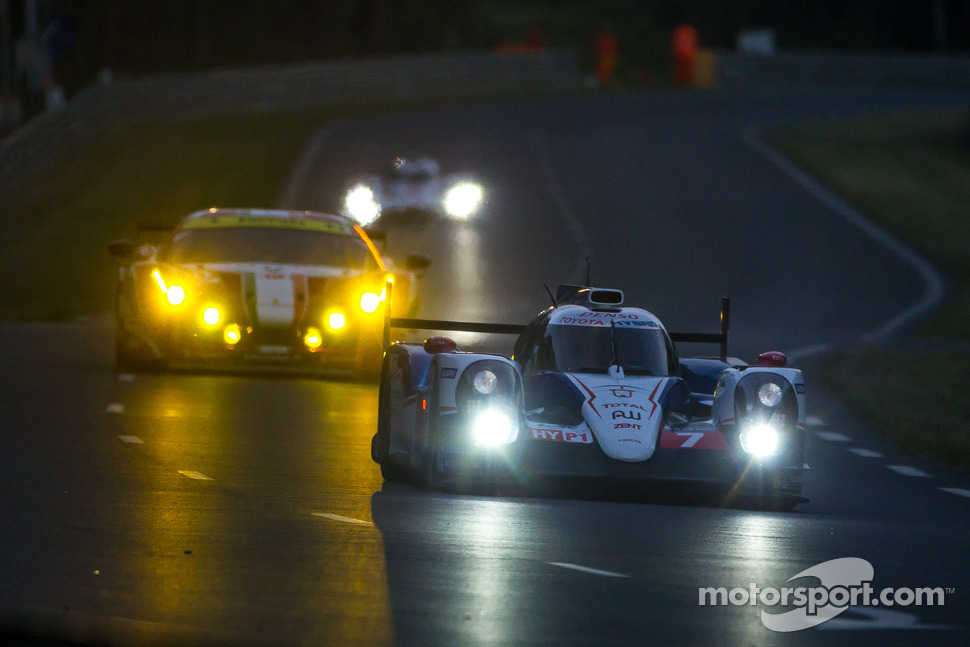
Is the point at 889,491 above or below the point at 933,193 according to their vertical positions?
below

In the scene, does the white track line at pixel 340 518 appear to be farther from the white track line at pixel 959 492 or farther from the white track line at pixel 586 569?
the white track line at pixel 959 492

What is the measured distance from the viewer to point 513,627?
7.19 m

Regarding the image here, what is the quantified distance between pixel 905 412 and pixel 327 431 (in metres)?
6.05

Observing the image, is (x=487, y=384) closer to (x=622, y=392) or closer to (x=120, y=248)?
(x=622, y=392)

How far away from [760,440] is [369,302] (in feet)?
21.4

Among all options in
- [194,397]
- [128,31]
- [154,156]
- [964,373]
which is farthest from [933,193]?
[128,31]

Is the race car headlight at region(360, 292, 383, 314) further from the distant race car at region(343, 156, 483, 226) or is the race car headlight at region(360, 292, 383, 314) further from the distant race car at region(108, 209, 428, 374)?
the distant race car at region(343, 156, 483, 226)

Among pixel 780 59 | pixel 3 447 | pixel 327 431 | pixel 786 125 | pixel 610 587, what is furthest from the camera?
pixel 780 59

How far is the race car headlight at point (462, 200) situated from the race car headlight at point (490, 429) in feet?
102

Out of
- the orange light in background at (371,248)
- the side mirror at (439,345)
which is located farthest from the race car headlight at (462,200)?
the side mirror at (439,345)

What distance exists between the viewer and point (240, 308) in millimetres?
16406

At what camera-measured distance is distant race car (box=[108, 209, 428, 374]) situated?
1642 centimetres

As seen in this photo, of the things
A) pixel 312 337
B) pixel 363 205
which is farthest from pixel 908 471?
pixel 363 205

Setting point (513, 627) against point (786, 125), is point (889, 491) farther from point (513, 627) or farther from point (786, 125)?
point (786, 125)
